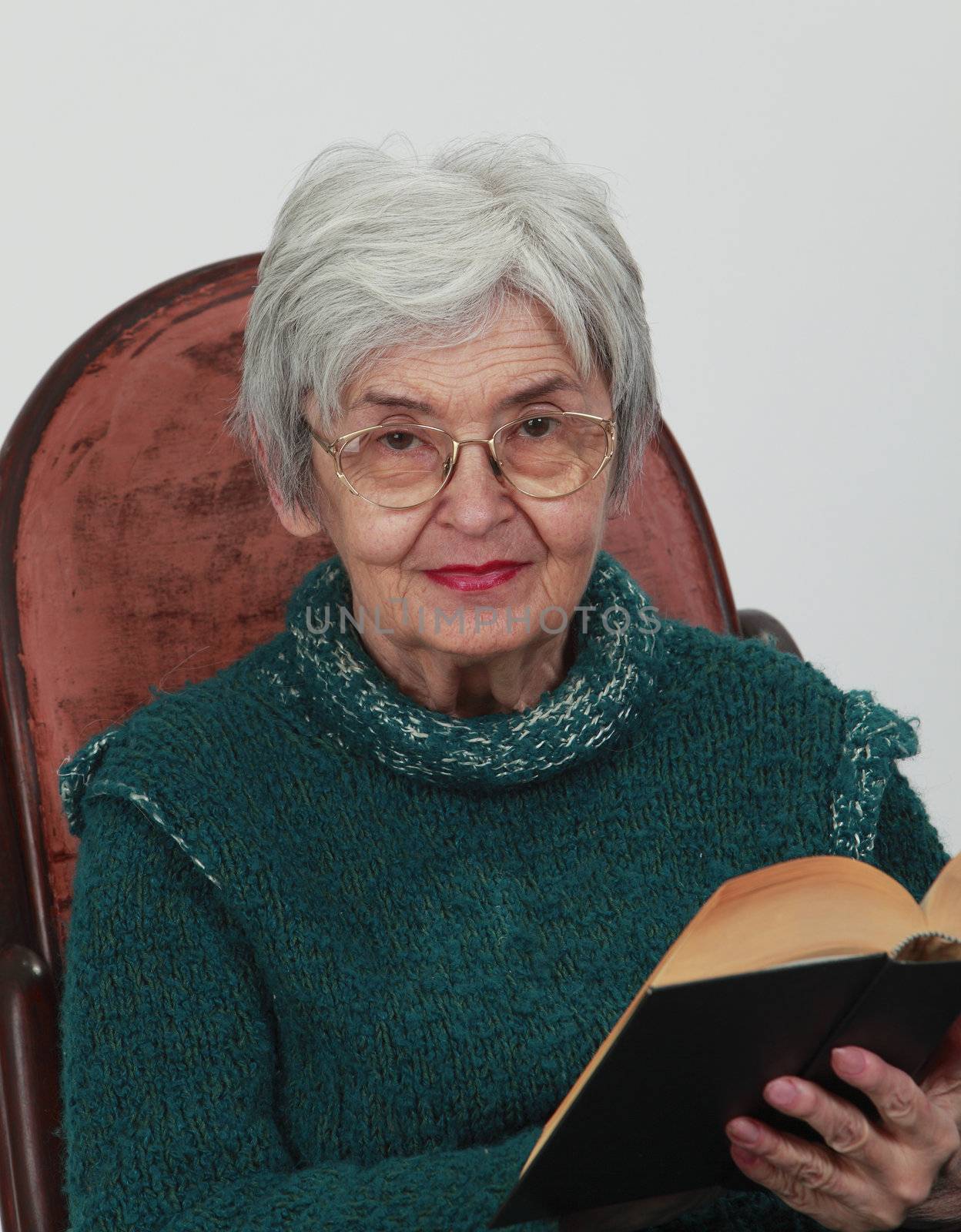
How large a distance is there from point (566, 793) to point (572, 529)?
219 millimetres

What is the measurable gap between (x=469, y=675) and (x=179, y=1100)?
0.40 metres

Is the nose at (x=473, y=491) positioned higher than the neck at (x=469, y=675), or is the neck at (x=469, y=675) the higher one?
the nose at (x=473, y=491)

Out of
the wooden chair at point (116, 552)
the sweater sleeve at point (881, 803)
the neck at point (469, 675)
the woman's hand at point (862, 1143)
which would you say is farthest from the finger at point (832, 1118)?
the wooden chair at point (116, 552)

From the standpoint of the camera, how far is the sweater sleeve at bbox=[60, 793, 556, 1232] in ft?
3.41

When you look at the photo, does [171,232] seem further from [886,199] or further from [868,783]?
[868,783]

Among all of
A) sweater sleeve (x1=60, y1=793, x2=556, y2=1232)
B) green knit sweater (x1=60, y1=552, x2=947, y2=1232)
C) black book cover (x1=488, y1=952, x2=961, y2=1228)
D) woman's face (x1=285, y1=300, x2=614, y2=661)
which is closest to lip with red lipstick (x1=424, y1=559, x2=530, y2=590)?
woman's face (x1=285, y1=300, x2=614, y2=661)

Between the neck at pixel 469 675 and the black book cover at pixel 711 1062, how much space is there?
1.34 ft

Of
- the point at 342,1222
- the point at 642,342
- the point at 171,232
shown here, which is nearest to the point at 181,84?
the point at 171,232

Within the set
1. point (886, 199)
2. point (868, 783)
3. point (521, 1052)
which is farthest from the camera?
point (886, 199)

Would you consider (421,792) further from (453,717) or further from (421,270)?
(421,270)

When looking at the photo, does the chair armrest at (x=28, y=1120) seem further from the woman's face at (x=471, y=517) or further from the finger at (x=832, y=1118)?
the finger at (x=832, y=1118)

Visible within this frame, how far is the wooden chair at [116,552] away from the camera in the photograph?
1.33 metres

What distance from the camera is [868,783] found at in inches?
49.0

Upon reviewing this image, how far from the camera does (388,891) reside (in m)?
1.18
